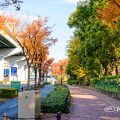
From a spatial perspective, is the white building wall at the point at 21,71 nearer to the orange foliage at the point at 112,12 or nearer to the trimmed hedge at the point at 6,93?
the trimmed hedge at the point at 6,93

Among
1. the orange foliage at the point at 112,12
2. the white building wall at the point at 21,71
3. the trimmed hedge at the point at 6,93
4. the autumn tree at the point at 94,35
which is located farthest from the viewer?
the white building wall at the point at 21,71

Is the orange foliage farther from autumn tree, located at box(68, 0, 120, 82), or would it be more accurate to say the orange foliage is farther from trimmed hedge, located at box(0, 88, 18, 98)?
trimmed hedge, located at box(0, 88, 18, 98)

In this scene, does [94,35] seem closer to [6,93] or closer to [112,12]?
[6,93]

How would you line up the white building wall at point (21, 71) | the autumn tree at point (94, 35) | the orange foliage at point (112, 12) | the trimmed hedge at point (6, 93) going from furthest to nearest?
the white building wall at point (21, 71), the autumn tree at point (94, 35), the trimmed hedge at point (6, 93), the orange foliage at point (112, 12)

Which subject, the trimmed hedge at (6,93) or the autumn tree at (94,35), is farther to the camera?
the autumn tree at (94,35)

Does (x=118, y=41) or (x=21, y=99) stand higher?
(x=118, y=41)

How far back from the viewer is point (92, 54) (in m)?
53.6

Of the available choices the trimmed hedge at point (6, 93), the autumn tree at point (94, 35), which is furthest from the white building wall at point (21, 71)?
the trimmed hedge at point (6, 93)

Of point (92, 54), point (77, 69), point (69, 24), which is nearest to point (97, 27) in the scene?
point (92, 54)

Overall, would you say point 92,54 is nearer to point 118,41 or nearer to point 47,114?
point 118,41

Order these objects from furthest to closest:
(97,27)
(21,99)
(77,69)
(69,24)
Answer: (77,69), (69,24), (97,27), (21,99)

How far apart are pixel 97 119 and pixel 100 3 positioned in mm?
29192

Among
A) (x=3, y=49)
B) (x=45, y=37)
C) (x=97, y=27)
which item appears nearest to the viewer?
(x=97, y=27)

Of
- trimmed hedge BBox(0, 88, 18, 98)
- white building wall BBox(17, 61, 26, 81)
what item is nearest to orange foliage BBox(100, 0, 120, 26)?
trimmed hedge BBox(0, 88, 18, 98)
